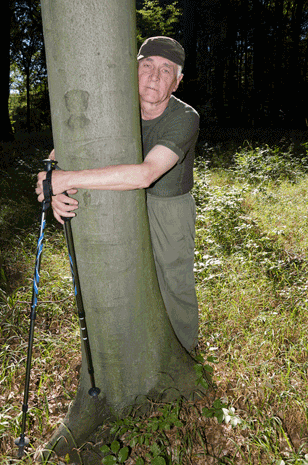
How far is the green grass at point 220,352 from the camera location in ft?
6.35

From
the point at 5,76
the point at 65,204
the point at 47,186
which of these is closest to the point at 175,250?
the point at 65,204

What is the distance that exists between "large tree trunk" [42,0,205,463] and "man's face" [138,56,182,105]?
0.61m

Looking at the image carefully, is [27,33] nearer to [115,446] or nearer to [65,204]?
[65,204]

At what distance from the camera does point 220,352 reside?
8.73 feet

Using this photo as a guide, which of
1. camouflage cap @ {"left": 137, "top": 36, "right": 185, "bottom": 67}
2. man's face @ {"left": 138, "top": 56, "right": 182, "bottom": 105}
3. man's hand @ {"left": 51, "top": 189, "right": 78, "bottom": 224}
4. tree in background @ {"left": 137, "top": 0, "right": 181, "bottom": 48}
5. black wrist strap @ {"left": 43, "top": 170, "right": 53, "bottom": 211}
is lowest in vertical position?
man's hand @ {"left": 51, "top": 189, "right": 78, "bottom": 224}

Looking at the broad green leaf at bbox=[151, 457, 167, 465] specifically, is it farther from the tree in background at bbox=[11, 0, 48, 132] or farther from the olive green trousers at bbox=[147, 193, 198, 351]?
the tree in background at bbox=[11, 0, 48, 132]

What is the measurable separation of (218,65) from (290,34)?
2.99 meters

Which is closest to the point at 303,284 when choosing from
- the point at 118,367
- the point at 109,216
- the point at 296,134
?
the point at 118,367

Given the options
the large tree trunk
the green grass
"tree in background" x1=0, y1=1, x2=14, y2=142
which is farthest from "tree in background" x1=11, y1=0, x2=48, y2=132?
the large tree trunk

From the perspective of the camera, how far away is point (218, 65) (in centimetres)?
1443

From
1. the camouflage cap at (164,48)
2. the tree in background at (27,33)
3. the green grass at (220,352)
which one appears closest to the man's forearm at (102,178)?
the camouflage cap at (164,48)

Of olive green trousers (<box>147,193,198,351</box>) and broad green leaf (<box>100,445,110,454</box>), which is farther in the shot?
olive green trousers (<box>147,193,198,351</box>)

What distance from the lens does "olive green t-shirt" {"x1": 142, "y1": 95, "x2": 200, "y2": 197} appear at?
1.93m

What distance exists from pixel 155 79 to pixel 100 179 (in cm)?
104
